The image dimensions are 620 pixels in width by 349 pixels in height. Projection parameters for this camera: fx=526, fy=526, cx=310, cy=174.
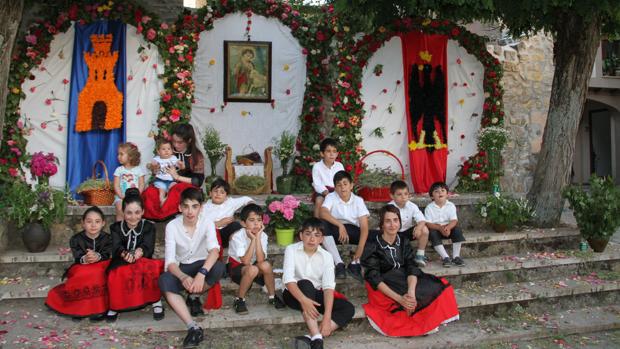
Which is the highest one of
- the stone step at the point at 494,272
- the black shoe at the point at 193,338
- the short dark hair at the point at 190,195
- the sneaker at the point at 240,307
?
the short dark hair at the point at 190,195

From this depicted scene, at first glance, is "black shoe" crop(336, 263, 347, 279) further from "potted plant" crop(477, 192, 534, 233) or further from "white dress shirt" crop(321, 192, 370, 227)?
"potted plant" crop(477, 192, 534, 233)

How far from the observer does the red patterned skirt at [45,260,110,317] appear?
13.6 feet

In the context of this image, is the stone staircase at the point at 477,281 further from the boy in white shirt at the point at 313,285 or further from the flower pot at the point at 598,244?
the boy in white shirt at the point at 313,285

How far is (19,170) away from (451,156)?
6012 millimetres

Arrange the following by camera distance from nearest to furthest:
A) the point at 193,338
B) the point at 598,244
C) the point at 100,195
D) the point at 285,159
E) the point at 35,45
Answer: the point at 193,338 → the point at 100,195 → the point at 598,244 → the point at 35,45 → the point at 285,159

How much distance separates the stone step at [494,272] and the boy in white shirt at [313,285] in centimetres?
61

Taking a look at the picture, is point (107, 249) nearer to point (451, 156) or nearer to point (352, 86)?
point (352, 86)

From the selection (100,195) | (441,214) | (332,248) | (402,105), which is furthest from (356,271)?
(402,105)

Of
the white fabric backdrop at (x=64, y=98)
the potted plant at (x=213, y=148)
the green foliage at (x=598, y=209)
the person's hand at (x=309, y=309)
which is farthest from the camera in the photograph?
the potted plant at (x=213, y=148)

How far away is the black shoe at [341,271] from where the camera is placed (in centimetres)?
480

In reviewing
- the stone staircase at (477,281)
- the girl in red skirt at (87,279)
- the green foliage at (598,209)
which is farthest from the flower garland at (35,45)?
the green foliage at (598,209)

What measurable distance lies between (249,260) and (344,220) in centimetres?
129

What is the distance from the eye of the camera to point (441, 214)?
5.55 metres

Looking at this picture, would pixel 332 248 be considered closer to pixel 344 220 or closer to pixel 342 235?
pixel 342 235
